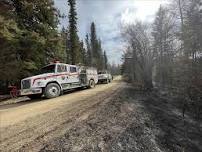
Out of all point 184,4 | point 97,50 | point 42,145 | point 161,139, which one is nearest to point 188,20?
point 184,4

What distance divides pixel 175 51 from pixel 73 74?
75.2 ft

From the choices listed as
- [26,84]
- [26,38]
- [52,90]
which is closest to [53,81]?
[52,90]

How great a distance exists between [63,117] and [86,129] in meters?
1.88

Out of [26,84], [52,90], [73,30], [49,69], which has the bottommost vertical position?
[52,90]

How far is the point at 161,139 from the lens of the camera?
33.2 ft

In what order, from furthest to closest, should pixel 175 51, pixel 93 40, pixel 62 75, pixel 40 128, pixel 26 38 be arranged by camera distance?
pixel 93 40 < pixel 175 51 < pixel 26 38 < pixel 62 75 < pixel 40 128

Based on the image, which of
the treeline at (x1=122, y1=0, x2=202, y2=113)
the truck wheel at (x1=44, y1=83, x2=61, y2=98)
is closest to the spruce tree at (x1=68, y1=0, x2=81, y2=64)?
the treeline at (x1=122, y1=0, x2=202, y2=113)

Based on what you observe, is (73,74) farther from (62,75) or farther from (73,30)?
(73,30)

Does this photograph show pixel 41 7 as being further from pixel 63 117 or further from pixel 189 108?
pixel 63 117

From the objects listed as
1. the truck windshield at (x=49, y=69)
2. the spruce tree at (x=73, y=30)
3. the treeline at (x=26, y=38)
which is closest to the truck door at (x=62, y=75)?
the truck windshield at (x=49, y=69)

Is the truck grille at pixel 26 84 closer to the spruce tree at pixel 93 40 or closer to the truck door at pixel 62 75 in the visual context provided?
the truck door at pixel 62 75

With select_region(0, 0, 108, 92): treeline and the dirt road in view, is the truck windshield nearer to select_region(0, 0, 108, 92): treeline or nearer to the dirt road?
select_region(0, 0, 108, 92): treeline

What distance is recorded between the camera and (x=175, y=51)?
4038cm

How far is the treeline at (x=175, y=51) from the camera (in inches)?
1009
